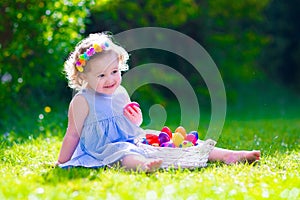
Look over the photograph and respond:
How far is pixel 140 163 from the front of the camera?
10.5ft

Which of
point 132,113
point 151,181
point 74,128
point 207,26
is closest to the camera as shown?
point 151,181

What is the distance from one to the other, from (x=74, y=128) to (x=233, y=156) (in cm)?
102

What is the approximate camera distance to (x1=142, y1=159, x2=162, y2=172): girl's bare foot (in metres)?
3.10

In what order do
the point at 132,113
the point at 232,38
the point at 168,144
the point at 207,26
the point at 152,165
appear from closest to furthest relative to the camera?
the point at 152,165 < the point at 168,144 < the point at 132,113 < the point at 232,38 < the point at 207,26

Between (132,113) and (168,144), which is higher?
(132,113)

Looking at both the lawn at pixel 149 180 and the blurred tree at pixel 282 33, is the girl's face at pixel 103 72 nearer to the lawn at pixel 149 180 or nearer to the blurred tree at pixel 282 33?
the lawn at pixel 149 180

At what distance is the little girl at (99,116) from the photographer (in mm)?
3512

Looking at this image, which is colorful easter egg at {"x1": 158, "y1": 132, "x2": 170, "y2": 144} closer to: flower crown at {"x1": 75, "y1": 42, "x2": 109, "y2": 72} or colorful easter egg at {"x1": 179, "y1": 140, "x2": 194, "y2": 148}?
colorful easter egg at {"x1": 179, "y1": 140, "x2": 194, "y2": 148}

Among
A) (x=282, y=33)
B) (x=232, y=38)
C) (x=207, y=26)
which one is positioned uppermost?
(x=282, y=33)

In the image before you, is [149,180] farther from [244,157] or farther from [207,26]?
[207,26]

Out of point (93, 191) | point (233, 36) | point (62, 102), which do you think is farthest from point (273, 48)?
point (93, 191)

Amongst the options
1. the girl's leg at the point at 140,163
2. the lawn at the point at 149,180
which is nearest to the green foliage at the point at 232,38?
the lawn at the point at 149,180

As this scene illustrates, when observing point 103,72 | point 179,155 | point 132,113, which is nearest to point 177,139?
point 179,155

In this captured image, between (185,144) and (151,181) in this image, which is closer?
(151,181)
